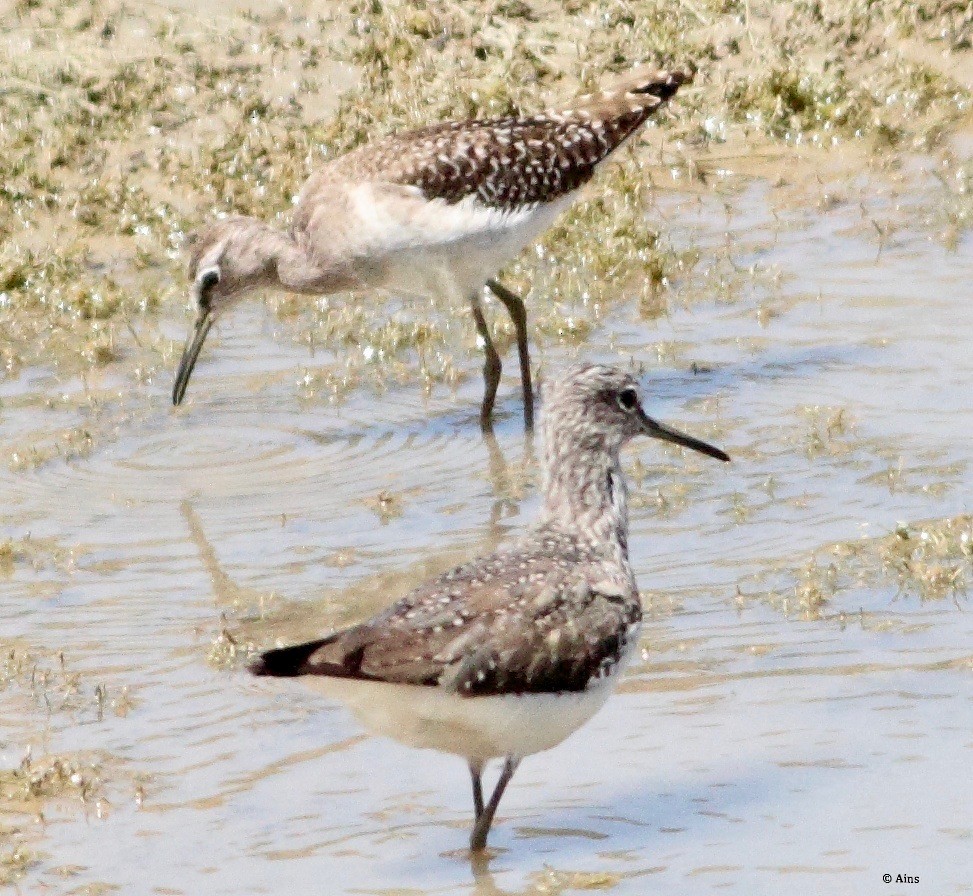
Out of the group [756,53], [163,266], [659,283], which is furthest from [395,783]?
[756,53]

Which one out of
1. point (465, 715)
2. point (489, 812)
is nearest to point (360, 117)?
point (489, 812)

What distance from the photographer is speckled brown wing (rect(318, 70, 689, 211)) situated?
10.1 m

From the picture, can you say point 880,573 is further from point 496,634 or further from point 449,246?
point 449,246

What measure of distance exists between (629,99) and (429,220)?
148 centimetres

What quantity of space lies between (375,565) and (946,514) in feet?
7.45

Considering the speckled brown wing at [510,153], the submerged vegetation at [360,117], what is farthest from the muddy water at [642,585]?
the speckled brown wing at [510,153]

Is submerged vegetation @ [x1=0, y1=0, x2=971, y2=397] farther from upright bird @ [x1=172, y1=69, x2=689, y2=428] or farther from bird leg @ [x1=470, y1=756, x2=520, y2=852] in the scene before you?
bird leg @ [x1=470, y1=756, x2=520, y2=852]

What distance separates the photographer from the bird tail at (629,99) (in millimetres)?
10766

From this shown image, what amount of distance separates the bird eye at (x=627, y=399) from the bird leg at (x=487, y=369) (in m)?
2.91

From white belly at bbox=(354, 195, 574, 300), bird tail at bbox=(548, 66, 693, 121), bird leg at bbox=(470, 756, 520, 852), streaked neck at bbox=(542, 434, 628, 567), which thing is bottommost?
bird leg at bbox=(470, 756, 520, 852)

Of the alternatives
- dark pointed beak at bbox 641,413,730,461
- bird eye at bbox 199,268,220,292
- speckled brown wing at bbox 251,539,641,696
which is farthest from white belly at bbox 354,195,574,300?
speckled brown wing at bbox 251,539,641,696

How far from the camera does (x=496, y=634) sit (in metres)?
6.16

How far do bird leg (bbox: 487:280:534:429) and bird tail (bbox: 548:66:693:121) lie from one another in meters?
0.97

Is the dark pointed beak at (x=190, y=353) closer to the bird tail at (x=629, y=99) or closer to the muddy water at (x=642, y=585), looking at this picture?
the muddy water at (x=642, y=585)
